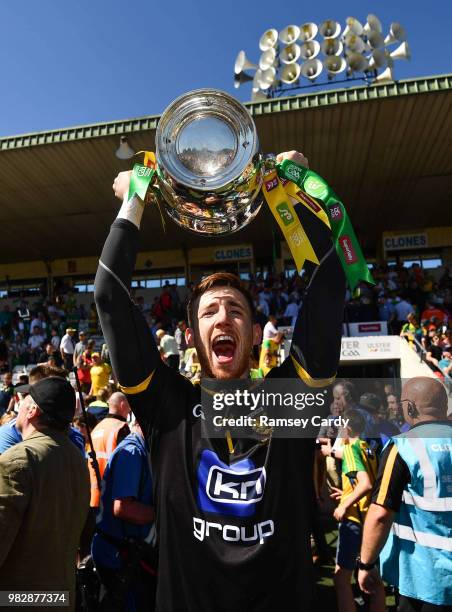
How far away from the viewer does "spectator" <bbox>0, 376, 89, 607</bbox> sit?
6.77 feet

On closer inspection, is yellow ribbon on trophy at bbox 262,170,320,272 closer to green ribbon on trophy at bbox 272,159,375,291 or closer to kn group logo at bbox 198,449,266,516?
green ribbon on trophy at bbox 272,159,375,291

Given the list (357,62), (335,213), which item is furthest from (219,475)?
(357,62)

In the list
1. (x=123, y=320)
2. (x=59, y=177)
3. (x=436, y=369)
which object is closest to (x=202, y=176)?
(x=123, y=320)

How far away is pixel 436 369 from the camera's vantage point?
7.79 metres

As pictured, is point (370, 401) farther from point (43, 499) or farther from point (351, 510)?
point (351, 510)

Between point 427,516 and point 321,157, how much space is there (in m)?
11.1

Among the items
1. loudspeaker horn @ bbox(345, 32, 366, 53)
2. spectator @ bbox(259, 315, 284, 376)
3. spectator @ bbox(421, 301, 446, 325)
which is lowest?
spectator @ bbox(259, 315, 284, 376)

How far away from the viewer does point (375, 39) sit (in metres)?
13.3

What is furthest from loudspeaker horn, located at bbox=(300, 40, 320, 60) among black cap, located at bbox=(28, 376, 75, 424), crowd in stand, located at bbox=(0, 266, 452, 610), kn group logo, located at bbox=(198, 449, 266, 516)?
kn group logo, located at bbox=(198, 449, 266, 516)

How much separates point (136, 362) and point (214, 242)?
58.7 feet

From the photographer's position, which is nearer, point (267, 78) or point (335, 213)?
point (335, 213)

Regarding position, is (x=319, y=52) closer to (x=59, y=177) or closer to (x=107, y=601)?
(x=59, y=177)

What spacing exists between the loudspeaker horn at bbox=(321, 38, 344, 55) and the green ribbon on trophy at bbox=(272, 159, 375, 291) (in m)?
13.8

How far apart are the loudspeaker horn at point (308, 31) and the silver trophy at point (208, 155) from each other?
14.4 m
